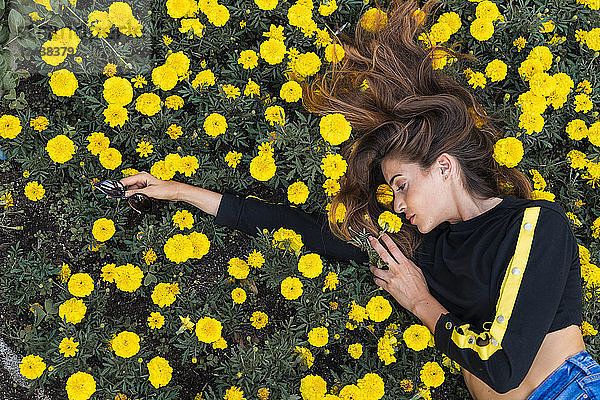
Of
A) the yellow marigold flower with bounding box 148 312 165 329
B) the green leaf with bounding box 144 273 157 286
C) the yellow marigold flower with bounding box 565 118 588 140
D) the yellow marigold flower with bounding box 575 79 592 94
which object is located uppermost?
the yellow marigold flower with bounding box 575 79 592 94

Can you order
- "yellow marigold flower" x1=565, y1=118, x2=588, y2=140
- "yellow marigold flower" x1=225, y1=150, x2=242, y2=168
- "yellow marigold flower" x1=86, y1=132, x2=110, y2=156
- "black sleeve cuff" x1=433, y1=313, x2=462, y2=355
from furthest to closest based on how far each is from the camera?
"yellow marigold flower" x1=565, y1=118, x2=588, y2=140
"yellow marigold flower" x1=225, y1=150, x2=242, y2=168
"yellow marigold flower" x1=86, y1=132, x2=110, y2=156
"black sleeve cuff" x1=433, y1=313, x2=462, y2=355

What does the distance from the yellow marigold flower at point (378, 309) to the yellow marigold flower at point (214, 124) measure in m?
1.33

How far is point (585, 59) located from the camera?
3.10 metres

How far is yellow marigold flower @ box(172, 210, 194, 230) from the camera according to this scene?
2.71m

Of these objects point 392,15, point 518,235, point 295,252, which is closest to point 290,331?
point 295,252

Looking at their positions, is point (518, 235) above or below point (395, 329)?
above

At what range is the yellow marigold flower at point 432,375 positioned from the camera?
8.86ft

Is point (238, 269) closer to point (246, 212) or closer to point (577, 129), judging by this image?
point (246, 212)

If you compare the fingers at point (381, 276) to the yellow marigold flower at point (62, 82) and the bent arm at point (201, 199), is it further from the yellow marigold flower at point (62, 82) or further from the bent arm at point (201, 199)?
the yellow marigold flower at point (62, 82)

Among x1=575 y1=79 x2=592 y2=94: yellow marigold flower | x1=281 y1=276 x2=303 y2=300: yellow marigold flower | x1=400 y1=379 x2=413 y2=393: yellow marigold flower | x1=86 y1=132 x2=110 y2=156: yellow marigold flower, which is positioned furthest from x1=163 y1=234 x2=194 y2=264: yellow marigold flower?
x1=575 y1=79 x2=592 y2=94: yellow marigold flower

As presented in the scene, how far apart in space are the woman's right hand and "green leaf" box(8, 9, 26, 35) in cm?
91

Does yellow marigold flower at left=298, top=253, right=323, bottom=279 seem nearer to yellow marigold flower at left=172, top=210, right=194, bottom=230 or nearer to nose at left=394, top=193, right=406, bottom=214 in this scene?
nose at left=394, top=193, right=406, bottom=214

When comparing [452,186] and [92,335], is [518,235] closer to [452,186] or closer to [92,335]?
[452,186]

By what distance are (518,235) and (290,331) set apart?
1.39 m
